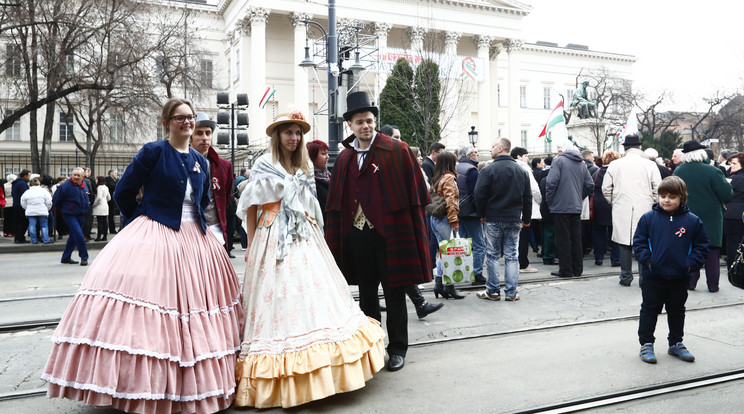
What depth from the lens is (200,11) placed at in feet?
153

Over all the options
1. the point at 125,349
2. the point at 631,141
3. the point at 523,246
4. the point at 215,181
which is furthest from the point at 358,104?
the point at 523,246

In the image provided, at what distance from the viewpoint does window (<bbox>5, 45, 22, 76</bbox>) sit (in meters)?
20.9

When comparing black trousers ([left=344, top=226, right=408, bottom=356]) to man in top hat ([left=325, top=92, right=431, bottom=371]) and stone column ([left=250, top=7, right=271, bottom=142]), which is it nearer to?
man in top hat ([left=325, top=92, right=431, bottom=371])

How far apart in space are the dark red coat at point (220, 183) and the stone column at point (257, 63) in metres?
35.3

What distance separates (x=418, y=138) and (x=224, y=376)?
2778 cm

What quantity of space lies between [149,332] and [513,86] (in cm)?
5034

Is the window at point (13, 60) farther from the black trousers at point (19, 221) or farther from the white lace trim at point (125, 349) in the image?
the white lace trim at point (125, 349)

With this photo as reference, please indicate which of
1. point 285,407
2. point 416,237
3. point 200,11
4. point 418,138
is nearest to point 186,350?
point 285,407

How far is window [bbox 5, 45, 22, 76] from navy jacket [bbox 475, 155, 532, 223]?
61.5ft

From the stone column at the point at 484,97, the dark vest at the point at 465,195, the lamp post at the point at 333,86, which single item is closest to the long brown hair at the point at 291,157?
the dark vest at the point at 465,195

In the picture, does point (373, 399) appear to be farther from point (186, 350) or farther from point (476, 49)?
point (476, 49)

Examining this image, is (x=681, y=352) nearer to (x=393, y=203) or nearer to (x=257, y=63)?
(x=393, y=203)

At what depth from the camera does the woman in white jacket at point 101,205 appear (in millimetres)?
16172

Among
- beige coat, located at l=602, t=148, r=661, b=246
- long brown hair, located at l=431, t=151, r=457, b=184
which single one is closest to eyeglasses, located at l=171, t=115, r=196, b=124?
long brown hair, located at l=431, t=151, r=457, b=184
